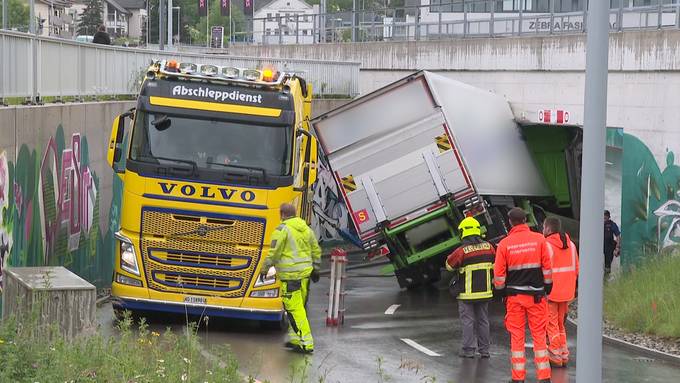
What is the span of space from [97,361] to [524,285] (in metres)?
5.16

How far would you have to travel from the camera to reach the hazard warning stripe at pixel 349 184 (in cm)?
2216

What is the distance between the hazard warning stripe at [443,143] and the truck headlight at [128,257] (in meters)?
6.70

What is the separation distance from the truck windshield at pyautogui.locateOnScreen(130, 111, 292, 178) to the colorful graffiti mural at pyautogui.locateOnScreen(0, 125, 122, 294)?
150cm

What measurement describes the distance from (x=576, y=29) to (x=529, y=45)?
0.98 m

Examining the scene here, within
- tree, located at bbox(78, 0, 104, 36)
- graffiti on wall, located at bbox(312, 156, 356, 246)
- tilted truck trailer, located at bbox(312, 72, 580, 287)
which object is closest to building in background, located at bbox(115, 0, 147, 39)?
tree, located at bbox(78, 0, 104, 36)

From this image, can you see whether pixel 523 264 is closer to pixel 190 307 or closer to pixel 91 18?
pixel 190 307

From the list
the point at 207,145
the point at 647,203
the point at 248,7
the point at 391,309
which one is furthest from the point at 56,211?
the point at 248,7

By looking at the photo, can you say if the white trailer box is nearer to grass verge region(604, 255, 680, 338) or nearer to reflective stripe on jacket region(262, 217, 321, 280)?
grass verge region(604, 255, 680, 338)

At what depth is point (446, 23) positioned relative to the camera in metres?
31.6

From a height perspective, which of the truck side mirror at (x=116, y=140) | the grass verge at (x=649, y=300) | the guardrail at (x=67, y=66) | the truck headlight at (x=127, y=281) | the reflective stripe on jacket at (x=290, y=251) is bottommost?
the grass verge at (x=649, y=300)

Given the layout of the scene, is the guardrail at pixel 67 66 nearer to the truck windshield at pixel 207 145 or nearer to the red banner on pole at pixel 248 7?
the truck windshield at pixel 207 145

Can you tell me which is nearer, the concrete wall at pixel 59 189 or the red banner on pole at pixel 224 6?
the concrete wall at pixel 59 189

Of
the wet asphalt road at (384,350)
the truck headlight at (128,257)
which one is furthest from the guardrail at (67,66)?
the wet asphalt road at (384,350)

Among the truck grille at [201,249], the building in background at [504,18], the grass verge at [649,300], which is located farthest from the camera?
the building in background at [504,18]
